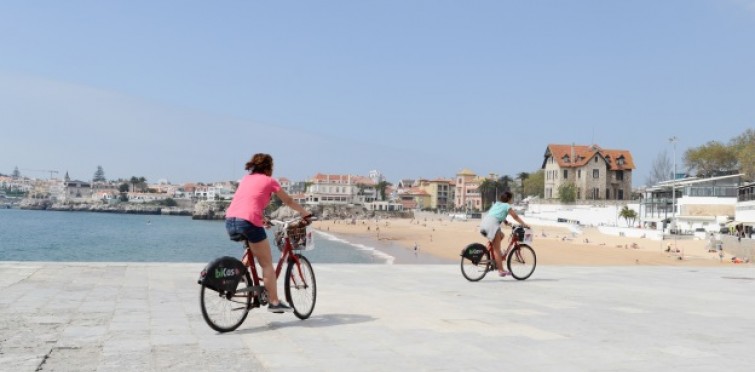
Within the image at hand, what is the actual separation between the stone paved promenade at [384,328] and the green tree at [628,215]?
84.0 meters

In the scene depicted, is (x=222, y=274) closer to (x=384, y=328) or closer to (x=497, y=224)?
(x=384, y=328)

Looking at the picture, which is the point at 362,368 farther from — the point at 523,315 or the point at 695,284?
the point at 695,284

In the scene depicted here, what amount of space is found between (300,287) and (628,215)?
91043 mm

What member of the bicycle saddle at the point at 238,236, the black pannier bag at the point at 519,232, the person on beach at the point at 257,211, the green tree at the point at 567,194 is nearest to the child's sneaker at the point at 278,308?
the person on beach at the point at 257,211

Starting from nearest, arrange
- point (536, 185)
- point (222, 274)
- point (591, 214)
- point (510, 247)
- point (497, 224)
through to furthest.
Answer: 1. point (222, 274)
2. point (497, 224)
3. point (510, 247)
4. point (591, 214)
5. point (536, 185)

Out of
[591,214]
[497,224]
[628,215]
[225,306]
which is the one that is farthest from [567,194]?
[225,306]

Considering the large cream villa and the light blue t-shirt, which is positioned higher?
the large cream villa

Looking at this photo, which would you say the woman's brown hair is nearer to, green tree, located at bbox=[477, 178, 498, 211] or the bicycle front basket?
the bicycle front basket

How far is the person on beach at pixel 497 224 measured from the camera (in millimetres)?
12508

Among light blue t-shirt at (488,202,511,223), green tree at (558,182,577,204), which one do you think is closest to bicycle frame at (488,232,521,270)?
light blue t-shirt at (488,202,511,223)

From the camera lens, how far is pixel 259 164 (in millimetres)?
7250

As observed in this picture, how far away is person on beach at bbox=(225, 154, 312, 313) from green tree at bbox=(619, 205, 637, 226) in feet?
300

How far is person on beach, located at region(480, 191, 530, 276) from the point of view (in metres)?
12.5

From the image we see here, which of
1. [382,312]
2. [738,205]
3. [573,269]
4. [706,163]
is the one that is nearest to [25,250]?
[573,269]
